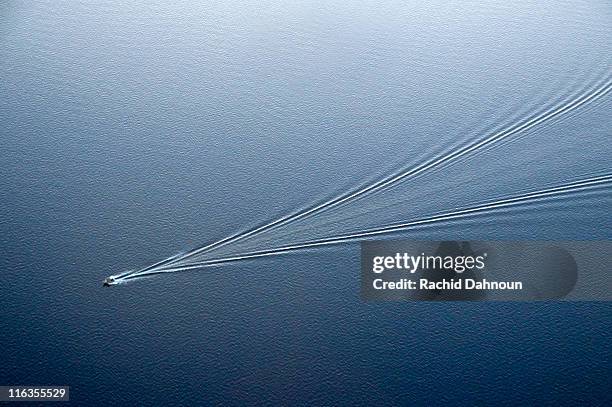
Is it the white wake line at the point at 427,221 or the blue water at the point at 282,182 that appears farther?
the white wake line at the point at 427,221

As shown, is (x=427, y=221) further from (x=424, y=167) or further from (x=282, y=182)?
(x=282, y=182)

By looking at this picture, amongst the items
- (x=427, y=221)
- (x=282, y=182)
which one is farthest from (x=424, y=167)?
(x=282, y=182)

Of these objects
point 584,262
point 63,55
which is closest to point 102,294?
point 63,55

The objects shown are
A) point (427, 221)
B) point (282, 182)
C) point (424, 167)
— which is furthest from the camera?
point (424, 167)

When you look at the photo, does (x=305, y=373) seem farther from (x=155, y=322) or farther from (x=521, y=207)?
(x=521, y=207)
